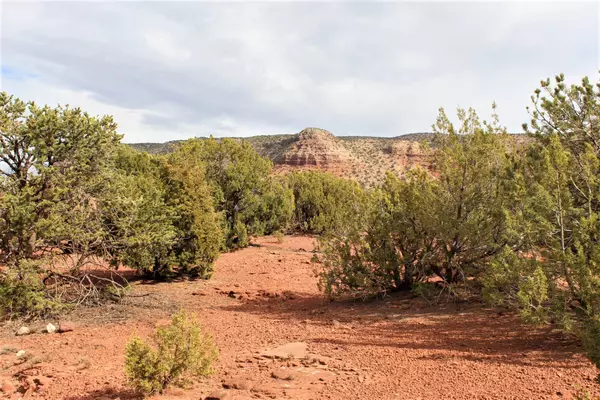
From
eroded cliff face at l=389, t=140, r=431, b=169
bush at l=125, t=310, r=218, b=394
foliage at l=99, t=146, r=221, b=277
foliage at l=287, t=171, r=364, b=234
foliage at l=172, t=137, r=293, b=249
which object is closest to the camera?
bush at l=125, t=310, r=218, b=394

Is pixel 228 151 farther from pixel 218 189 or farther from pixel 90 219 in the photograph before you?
pixel 90 219

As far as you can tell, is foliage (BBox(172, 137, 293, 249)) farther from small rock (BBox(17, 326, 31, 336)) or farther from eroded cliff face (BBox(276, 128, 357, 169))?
eroded cliff face (BBox(276, 128, 357, 169))

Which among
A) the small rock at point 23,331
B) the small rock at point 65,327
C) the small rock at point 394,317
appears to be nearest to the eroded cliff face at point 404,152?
the small rock at point 394,317

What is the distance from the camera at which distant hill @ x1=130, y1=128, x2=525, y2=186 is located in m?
70.4

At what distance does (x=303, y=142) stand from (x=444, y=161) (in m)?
70.5

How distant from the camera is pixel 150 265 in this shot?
12625 millimetres

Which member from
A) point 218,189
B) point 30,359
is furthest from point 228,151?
point 30,359

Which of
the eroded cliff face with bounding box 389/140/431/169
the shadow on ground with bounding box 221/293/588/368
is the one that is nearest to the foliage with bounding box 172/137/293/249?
the shadow on ground with bounding box 221/293/588/368

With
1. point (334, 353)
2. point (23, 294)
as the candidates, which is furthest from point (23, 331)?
point (334, 353)

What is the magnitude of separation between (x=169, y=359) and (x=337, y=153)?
71393 millimetres

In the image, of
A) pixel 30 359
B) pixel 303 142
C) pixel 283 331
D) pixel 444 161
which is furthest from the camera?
pixel 303 142

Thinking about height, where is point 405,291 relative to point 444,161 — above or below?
below

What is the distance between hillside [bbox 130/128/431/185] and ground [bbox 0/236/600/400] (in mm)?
55514

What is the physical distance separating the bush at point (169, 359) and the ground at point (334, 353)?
0.22 metres
